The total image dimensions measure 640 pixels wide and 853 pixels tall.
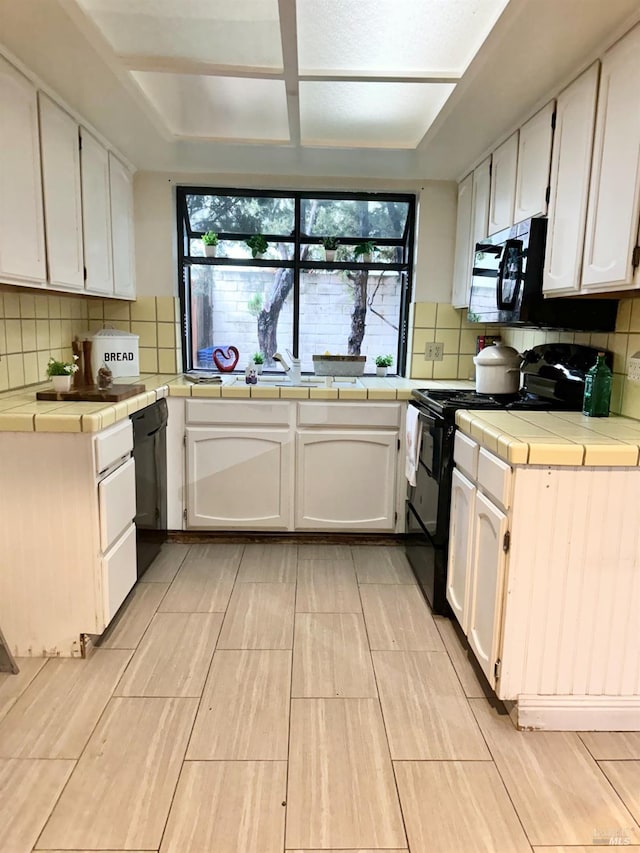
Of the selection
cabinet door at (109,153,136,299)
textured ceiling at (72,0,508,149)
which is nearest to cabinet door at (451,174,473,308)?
textured ceiling at (72,0,508,149)

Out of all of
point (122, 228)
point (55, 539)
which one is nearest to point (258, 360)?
point (122, 228)

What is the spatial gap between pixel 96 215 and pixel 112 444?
128 centimetres

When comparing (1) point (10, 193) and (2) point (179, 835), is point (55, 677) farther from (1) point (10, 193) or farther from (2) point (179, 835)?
(1) point (10, 193)

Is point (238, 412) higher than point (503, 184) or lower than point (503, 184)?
lower

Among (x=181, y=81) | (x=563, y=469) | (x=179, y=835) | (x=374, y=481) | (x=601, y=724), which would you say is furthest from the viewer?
(x=374, y=481)

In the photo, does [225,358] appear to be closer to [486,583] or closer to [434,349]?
[434,349]

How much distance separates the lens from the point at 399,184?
134 inches

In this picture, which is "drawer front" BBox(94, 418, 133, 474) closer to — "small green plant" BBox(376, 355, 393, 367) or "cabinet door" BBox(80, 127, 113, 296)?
"cabinet door" BBox(80, 127, 113, 296)

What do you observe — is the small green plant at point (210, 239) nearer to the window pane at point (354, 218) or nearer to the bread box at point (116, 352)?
the window pane at point (354, 218)

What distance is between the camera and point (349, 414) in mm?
3080

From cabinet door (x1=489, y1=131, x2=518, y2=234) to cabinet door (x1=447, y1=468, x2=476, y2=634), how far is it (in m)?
1.27

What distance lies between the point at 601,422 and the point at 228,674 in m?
1.63

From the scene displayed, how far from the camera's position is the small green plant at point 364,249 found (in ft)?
11.6

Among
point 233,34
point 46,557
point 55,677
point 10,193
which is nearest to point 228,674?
point 55,677
